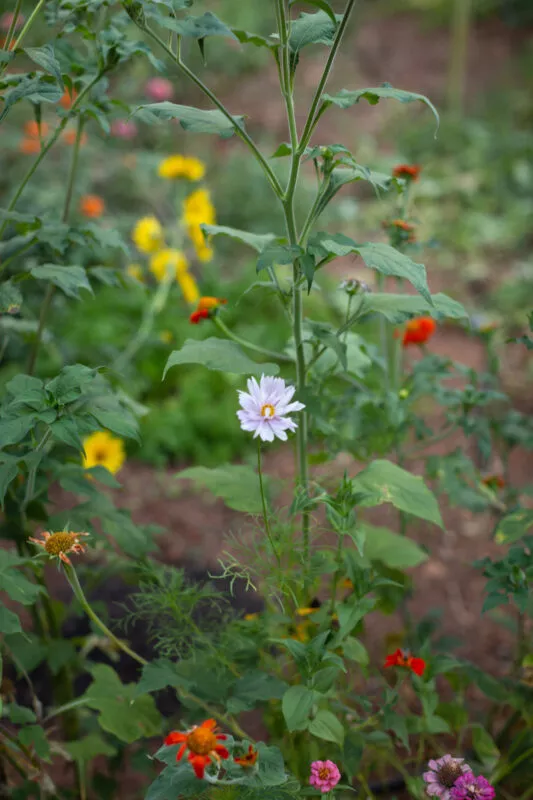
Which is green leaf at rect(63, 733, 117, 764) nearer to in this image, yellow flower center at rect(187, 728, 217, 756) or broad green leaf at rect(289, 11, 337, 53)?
yellow flower center at rect(187, 728, 217, 756)

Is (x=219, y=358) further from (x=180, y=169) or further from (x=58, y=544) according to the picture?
(x=180, y=169)

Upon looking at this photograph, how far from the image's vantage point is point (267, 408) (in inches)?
48.6

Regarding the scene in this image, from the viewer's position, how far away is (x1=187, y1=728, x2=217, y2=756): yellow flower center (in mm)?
982

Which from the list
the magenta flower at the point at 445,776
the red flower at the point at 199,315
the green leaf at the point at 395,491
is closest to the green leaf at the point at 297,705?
the magenta flower at the point at 445,776

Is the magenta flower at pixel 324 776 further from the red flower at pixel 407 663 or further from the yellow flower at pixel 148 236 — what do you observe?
the yellow flower at pixel 148 236

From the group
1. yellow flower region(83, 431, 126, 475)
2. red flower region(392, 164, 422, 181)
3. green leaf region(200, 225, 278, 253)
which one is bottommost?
yellow flower region(83, 431, 126, 475)

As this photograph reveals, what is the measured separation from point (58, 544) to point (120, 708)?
48 cm

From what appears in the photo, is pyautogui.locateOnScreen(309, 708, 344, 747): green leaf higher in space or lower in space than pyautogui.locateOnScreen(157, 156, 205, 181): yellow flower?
lower

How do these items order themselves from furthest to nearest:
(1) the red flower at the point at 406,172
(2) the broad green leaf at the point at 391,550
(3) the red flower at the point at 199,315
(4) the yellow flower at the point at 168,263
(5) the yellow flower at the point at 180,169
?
(4) the yellow flower at the point at 168,263, (5) the yellow flower at the point at 180,169, (1) the red flower at the point at 406,172, (2) the broad green leaf at the point at 391,550, (3) the red flower at the point at 199,315

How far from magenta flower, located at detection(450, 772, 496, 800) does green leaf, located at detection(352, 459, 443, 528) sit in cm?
41

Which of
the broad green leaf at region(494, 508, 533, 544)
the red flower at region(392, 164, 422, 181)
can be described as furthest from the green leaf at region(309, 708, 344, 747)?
the red flower at region(392, 164, 422, 181)

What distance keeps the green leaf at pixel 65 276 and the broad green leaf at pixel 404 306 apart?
21.1 inches

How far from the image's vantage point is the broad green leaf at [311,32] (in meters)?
1.22

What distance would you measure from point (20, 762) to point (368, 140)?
5.63 meters
